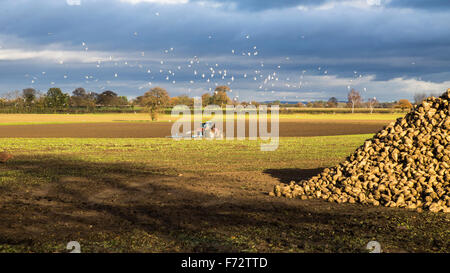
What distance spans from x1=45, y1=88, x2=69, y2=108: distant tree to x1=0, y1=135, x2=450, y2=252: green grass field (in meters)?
112

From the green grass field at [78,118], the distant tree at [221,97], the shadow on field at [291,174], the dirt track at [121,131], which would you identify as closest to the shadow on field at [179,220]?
the shadow on field at [291,174]

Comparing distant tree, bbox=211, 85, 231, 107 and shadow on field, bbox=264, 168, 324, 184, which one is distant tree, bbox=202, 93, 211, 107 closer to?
distant tree, bbox=211, 85, 231, 107

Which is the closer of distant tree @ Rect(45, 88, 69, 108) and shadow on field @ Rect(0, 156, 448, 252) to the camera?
shadow on field @ Rect(0, 156, 448, 252)

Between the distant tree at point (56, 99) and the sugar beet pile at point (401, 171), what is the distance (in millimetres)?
118300

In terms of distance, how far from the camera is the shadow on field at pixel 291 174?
48.8 feet

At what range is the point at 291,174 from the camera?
52.4ft

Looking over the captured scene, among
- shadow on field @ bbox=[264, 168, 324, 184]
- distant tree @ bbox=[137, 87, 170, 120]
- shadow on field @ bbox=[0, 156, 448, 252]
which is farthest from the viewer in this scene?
distant tree @ bbox=[137, 87, 170, 120]

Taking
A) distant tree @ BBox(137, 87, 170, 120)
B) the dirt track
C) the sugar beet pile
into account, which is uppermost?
distant tree @ BBox(137, 87, 170, 120)

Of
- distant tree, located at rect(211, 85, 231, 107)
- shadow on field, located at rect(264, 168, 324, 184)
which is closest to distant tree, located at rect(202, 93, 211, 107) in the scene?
distant tree, located at rect(211, 85, 231, 107)

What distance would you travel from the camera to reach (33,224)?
8.77 m

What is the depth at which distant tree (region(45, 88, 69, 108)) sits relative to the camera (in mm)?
120438

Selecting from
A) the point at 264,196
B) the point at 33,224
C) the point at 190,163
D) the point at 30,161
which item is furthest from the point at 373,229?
the point at 30,161

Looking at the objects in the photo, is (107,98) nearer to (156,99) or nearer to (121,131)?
(156,99)
